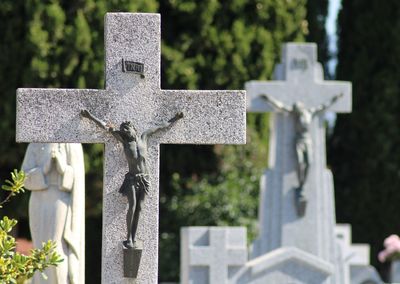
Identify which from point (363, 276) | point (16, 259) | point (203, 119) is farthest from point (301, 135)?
point (16, 259)

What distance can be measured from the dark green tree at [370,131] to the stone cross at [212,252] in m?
8.53

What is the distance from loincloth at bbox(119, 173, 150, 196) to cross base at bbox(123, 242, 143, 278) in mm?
321

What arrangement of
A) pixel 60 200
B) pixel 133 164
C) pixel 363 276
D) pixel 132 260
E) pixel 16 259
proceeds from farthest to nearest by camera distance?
pixel 363 276
pixel 60 200
pixel 133 164
pixel 132 260
pixel 16 259

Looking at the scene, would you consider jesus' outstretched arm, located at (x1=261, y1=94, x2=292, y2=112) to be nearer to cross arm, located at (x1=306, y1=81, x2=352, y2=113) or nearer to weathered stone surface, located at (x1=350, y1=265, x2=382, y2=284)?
cross arm, located at (x1=306, y1=81, x2=352, y2=113)

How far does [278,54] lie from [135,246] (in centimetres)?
1319

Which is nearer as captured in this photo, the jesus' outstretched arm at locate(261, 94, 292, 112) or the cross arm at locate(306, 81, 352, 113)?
the jesus' outstretched arm at locate(261, 94, 292, 112)

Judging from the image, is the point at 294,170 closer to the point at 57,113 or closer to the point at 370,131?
the point at 370,131

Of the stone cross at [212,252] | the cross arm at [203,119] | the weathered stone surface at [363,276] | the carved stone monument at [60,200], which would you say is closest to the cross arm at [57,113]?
the cross arm at [203,119]

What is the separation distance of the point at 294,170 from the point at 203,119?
8578mm

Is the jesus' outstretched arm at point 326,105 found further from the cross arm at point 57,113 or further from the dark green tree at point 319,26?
the cross arm at point 57,113

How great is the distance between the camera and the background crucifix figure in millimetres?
16859

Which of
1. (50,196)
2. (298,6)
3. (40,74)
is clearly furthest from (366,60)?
(50,196)

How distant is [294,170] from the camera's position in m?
17.0

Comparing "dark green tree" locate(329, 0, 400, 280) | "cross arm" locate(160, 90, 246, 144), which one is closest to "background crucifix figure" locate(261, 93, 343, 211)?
"dark green tree" locate(329, 0, 400, 280)
